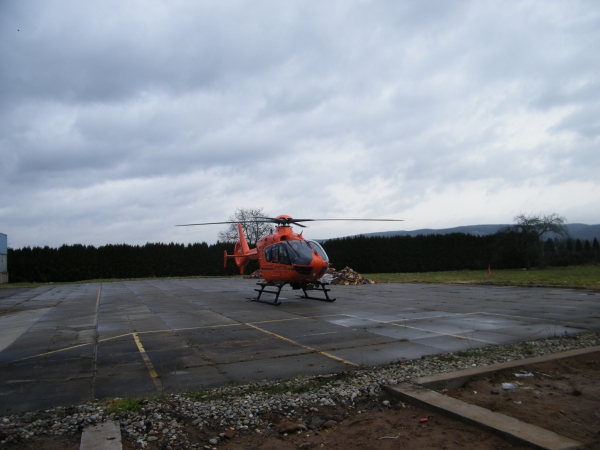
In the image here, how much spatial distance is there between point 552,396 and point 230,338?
5385 mm

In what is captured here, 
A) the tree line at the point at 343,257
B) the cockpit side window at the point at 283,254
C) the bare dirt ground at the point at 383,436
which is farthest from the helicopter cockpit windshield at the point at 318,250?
the tree line at the point at 343,257

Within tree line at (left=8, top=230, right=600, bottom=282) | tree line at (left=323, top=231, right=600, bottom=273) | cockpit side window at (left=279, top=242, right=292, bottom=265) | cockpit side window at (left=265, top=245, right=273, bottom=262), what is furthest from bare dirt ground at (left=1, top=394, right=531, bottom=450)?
tree line at (left=8, top=230, right=600, bottom=282)

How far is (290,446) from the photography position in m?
3.55

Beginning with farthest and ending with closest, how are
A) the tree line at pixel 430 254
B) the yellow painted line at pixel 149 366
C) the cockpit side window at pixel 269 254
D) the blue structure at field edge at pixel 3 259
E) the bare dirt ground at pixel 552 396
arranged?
the tree line at pixel 430 254 → the blue structure at field edge at pixel 3 259 → the cockpit side window at pixel 269 254 → the yellow painted line at pixel 149 366 → the bare dirt ground at pixel 552 396

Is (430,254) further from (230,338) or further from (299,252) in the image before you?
(230,338)

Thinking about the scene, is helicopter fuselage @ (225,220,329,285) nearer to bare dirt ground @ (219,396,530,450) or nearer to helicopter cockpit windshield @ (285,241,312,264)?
helicopter cockpit windshield @ (285,241,312,264)

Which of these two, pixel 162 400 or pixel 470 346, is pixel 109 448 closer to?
pixel 162 400

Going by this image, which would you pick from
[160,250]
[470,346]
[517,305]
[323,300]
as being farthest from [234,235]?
[470,346]

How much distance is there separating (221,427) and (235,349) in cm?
328

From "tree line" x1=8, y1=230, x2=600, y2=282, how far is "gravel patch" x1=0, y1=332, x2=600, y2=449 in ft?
113

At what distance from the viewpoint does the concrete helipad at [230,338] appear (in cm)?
543

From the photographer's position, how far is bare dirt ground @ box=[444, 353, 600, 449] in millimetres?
3630

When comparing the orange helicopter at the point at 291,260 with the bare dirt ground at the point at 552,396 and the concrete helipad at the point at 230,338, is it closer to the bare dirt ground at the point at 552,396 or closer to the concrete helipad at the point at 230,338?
the concrete helipad at the point at 230,338

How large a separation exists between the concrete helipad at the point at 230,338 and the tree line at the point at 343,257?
82.8 ft
